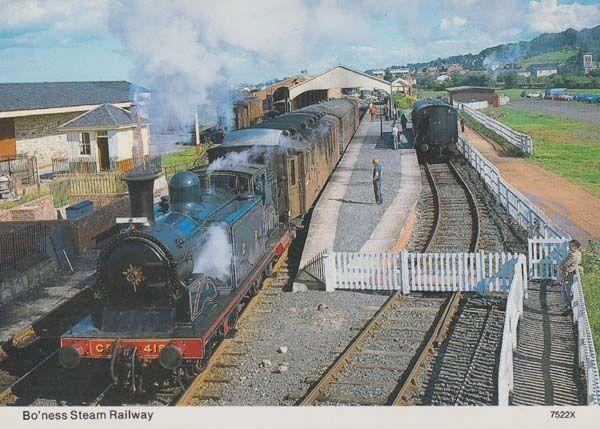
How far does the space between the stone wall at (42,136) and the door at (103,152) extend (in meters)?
0.75

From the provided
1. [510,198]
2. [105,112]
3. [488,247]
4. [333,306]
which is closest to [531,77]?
[510,198]

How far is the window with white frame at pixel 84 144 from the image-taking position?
13125 mm

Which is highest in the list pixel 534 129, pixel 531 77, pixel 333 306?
pixel 531 77

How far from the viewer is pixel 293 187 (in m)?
8.56

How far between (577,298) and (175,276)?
3.55 metres

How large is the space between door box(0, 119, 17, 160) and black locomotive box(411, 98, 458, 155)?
9.23 meters

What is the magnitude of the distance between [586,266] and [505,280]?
117 centimetres

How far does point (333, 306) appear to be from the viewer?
22.7 ft

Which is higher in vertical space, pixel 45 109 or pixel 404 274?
pixel 45 109

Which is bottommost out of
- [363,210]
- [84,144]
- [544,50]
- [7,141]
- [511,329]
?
[511,329]

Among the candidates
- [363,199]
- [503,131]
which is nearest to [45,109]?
[363,199]

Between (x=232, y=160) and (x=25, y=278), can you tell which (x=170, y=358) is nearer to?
(x=232, y=160)

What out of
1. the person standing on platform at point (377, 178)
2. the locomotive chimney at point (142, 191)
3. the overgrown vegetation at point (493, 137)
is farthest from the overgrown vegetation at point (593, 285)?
the overgrown vegetation at point (493, 137)
